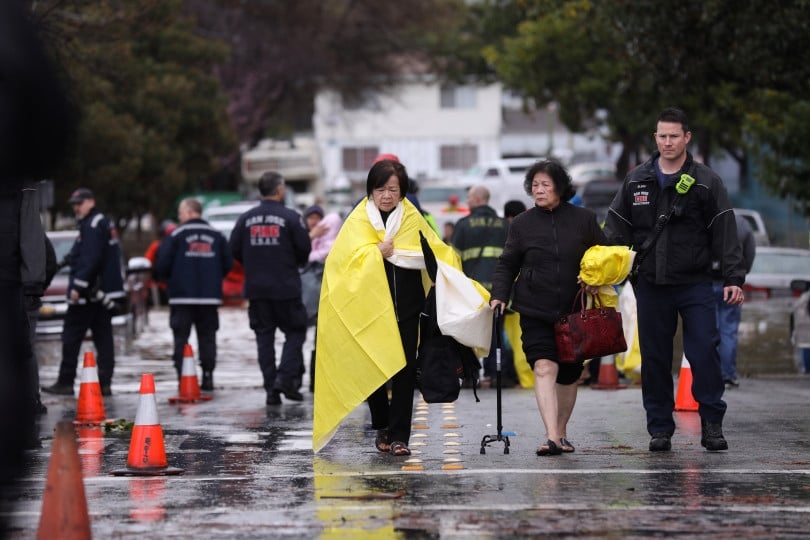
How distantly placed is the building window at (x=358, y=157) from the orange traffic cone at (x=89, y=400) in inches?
2186

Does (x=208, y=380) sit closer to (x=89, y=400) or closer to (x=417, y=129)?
(x=89, y=400)

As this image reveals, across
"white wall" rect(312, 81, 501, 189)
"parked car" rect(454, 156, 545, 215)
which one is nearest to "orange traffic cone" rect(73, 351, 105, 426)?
"parked car" rect(454, 156, 545, 215)

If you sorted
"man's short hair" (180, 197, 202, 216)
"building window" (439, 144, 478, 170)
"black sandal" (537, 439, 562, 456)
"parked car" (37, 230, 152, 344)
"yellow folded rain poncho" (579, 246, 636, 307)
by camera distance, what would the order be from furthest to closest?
"building window" (439, 144, 478, 170), "parked car" (37, 230, 152, 344), "man's short hair" (180, 197, 202, 216), "black sandal" (537, 439, 562, 456), "yellow folded rain poncho" (579, 246, 636, 307)

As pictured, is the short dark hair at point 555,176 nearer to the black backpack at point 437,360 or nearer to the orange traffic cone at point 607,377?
the black backpack at point 437,360

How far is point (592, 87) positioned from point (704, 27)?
19913mm

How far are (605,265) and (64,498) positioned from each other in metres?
3.93

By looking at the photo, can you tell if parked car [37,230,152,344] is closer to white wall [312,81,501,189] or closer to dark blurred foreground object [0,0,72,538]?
dark blurred foreground object [0,0,72,538]

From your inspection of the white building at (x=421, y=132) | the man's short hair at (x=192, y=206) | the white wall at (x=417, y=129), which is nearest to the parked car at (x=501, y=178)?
the white building at (x=421, y=132)

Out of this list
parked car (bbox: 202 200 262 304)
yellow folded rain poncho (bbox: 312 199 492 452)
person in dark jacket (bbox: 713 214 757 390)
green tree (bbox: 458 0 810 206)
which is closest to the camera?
yellow folded rain poncho (bbox: 312 199 492 452)

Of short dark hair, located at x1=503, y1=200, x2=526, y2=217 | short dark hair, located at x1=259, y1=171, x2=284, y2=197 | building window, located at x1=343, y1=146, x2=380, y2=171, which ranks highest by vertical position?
building window, located at x1=343, y1=146, x2=380, y2=171

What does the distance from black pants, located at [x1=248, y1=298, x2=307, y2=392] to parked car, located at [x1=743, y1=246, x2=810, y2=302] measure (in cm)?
1252

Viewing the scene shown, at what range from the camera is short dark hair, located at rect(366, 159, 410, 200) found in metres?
10.1

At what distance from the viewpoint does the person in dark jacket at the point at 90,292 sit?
49.3 feet

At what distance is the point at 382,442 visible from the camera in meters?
10.1
